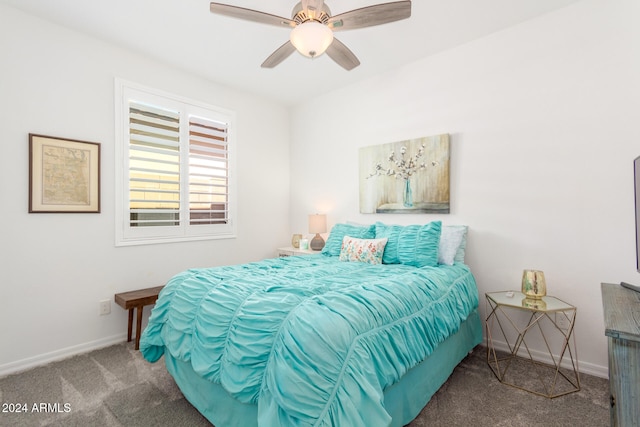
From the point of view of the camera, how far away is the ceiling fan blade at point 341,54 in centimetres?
228

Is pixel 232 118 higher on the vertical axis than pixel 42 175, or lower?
higher

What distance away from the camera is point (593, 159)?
2.32 metres

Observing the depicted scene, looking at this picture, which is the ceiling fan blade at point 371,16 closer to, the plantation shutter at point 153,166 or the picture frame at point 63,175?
the plantation shutter at point 153,166

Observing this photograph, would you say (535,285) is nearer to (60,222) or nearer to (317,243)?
(317,243)

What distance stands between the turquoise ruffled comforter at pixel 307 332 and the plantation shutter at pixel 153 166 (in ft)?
4.53

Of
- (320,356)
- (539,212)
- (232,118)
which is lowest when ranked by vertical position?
(320,356)

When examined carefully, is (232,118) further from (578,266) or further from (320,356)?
(578,266)

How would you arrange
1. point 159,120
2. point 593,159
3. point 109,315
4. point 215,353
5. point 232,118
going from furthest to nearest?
point 232,118 < point 159,120 < point 109,315 < point 593,159 < point 215,353

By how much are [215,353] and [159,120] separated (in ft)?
8.59

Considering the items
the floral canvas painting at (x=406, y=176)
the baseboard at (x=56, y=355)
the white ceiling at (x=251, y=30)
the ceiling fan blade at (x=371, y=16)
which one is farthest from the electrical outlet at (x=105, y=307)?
the ceiling fan blade at (x=371, y=16)

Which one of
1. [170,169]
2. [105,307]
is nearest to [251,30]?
[170,169]

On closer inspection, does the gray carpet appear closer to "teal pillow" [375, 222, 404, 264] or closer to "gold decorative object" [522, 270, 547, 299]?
"gold decorative object" [522, 270, 547, 299]

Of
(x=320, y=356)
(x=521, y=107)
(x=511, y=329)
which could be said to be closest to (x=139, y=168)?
(x=320, y=356)

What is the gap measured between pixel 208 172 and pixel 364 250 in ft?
6.74
